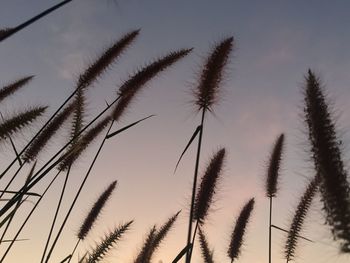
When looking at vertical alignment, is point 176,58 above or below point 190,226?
above

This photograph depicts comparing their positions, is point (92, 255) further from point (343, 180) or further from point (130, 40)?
point (343, 180)

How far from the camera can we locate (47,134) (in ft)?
16.9

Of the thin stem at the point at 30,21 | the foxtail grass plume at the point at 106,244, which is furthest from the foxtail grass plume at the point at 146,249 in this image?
A: the thin stem at the point at 30,21

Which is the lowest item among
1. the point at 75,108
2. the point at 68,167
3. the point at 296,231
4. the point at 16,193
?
the point at 16,193

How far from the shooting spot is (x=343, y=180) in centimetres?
184

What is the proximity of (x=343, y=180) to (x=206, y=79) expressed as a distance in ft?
10.6

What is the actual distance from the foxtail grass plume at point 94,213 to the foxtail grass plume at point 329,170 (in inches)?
182

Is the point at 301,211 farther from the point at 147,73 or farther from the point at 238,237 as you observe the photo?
the point at 147,73

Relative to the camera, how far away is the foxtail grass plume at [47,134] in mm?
5123

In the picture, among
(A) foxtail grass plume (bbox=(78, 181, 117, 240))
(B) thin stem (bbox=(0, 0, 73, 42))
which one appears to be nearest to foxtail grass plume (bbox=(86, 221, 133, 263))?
(A) foxtail grass plume (bbox=(78, 181, 117, 240))

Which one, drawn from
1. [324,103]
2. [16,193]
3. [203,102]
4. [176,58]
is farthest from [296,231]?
[324,103]

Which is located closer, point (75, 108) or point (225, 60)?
point (225, 60)

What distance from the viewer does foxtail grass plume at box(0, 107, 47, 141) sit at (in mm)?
4449

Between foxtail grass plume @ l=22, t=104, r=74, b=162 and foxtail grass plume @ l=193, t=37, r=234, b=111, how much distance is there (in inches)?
58.0
